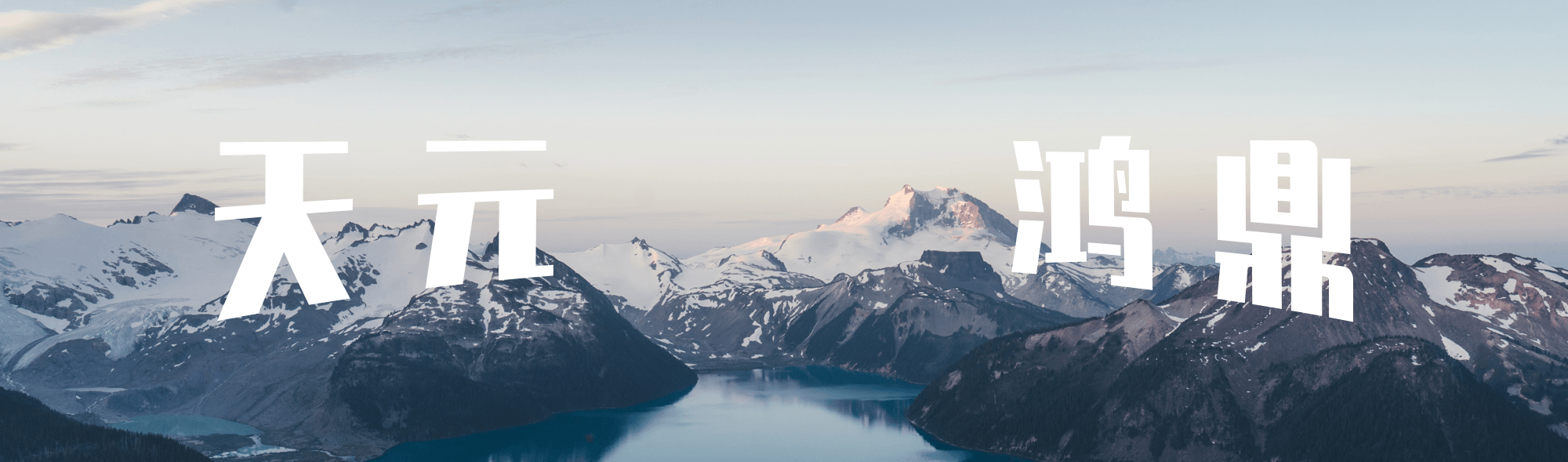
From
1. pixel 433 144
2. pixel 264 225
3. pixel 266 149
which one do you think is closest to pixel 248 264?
pixel 264 225

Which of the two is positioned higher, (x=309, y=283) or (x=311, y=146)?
(x=311, y=146)

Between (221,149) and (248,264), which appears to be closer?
(221,149)

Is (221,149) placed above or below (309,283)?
above

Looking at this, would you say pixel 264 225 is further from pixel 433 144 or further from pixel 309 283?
pixel 433 144

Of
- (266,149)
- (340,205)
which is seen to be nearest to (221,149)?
(266,149)

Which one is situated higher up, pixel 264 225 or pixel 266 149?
pixel 266 149

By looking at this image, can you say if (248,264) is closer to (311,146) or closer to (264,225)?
(264,225)

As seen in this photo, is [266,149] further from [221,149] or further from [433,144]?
[433,144]
